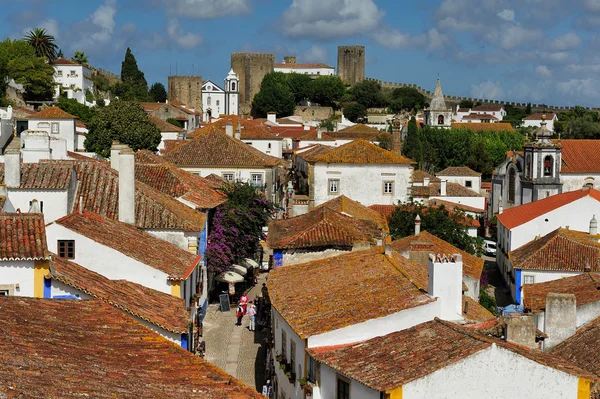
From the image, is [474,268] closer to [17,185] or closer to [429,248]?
[429,248]

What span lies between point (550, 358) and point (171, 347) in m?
5.64

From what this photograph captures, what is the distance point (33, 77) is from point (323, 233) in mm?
63824

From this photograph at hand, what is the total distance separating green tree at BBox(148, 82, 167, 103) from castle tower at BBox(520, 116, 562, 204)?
250 feet

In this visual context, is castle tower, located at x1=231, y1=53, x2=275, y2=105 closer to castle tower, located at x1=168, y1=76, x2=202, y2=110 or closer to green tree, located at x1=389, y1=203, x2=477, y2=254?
castle tower, located at x1=168, y1=76, x2=202, y2=110

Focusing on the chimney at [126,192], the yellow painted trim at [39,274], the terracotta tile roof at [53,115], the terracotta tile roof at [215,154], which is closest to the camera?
the yellow painted trim at [39,274]

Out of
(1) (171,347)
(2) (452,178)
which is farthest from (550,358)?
Answer: (2) (452,178)

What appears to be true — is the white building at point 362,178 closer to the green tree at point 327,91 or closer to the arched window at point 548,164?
the arched window at point 548,164

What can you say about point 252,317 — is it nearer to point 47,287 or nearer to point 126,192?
point 126,192

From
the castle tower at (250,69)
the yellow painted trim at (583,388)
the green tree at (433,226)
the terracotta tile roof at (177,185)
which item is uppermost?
the castle tower at (250,69)

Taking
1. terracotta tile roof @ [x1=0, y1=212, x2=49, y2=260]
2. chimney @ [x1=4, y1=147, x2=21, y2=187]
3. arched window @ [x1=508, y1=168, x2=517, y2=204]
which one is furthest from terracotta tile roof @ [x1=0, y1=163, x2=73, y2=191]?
arched window @ [x1=508, y1=168, x2=517, y2=204]

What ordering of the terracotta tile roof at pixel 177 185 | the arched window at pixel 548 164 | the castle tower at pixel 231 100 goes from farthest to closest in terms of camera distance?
the castle tower at pixel 231 100, the arched window at pixel 548 164, the terracotta tile roof at pixel 177 185

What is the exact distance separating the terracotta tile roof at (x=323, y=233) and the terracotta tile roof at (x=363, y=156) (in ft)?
62.4

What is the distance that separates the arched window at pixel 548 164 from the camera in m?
61.4

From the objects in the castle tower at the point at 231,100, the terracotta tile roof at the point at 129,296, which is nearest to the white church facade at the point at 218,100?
the castle tower at the point at 231,100
